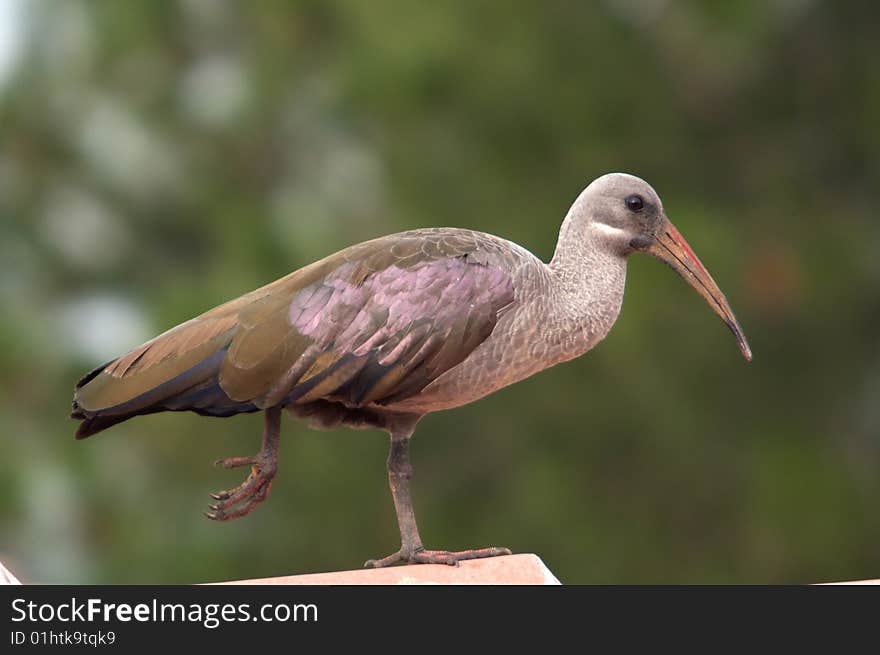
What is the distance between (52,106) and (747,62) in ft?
17.0

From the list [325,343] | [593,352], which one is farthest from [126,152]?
[325,343]

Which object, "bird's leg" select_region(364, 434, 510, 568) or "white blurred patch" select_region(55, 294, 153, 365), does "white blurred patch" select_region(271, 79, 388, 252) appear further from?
"bird's leg" select_region(364, 434, 510, 568)

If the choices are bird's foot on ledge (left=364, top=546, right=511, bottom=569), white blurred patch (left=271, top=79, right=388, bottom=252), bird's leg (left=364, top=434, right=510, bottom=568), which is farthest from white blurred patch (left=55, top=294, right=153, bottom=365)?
bird's foot on ledge (left=364, top=546, right=511, bottom=569)

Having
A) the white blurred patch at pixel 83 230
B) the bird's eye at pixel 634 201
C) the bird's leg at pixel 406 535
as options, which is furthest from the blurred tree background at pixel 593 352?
the bird's leg at pixel 406 535

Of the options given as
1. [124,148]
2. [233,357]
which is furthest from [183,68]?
[233,357]

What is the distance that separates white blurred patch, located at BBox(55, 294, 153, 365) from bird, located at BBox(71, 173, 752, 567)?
179 inches

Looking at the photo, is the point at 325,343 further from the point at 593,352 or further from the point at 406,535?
the point at 593,352

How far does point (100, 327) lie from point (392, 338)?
667cm

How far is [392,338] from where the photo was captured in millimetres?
4914

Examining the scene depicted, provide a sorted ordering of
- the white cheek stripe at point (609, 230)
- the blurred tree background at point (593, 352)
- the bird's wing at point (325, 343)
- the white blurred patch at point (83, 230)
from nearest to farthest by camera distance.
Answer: the bird's wing at point (325, 343) < the white cheek stripe at point (609, 230) < the blurred tree background at point (593, 352) < the white blurred patch at point (83, 230)

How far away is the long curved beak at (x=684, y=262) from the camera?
531 centimetres

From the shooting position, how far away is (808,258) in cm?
946

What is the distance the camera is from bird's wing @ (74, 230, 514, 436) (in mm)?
4879

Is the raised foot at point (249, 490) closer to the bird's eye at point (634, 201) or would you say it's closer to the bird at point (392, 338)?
the bird at point (392, 338)
